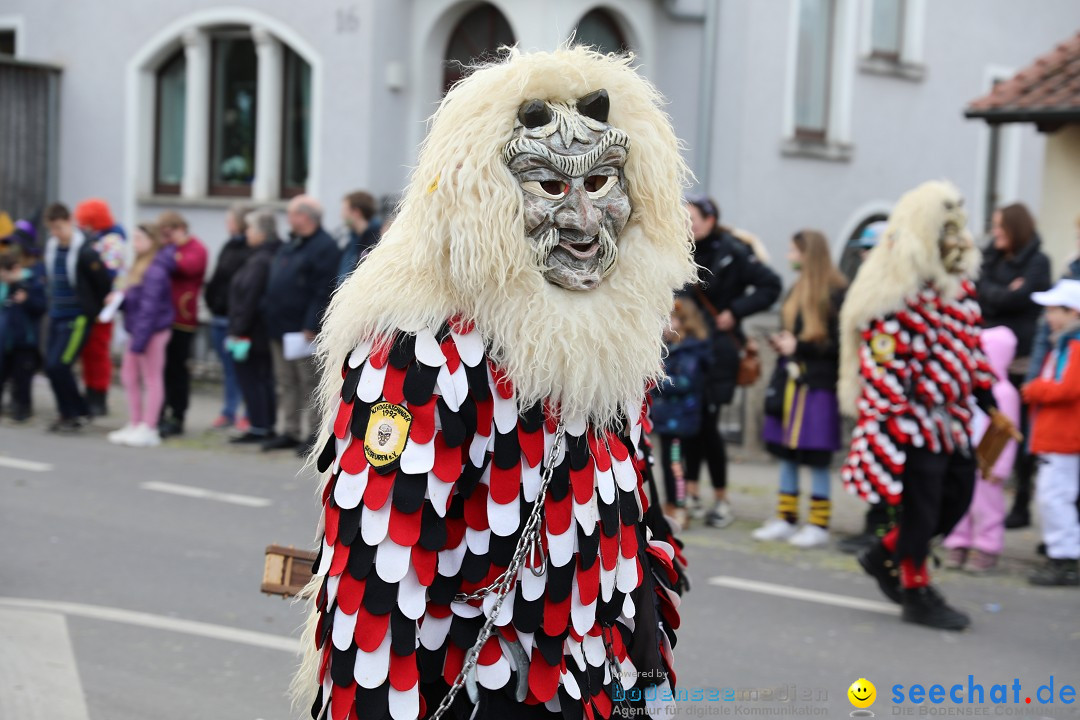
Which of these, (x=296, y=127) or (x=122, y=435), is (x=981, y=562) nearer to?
(x=122, y=435)

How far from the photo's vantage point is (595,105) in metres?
2.46

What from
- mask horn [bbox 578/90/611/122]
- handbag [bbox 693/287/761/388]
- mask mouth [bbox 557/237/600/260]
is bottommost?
handbag [bbox 693/287/761/388]

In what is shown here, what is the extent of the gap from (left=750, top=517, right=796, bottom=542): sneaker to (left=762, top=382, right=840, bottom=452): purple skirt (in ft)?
1.68

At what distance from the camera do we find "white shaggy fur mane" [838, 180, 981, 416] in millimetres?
5848

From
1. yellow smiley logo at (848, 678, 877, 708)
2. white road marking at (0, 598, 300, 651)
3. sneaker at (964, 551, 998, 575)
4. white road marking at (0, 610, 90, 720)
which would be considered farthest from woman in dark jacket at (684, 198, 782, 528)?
white road marking at (0, 610, 90, 720)

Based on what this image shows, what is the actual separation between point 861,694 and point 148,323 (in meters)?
7.36

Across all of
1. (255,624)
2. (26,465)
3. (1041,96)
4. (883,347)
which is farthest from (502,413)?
(1041,96)

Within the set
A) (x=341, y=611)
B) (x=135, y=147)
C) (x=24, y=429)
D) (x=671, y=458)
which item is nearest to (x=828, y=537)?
(x=671, y=458)

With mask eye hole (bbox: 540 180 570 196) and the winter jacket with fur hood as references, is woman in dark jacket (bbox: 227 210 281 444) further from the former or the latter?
mask eye hole (bbox: 540 180 570 196)

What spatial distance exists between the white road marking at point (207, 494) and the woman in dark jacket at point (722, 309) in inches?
114

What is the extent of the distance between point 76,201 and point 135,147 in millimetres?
1338

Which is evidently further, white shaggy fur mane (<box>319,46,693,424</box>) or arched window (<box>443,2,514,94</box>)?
arched window (<box>443,2,514,94</box>)

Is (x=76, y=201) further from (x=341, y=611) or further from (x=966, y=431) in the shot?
(x=341, y=611)

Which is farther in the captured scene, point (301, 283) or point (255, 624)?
point (301, 283)
